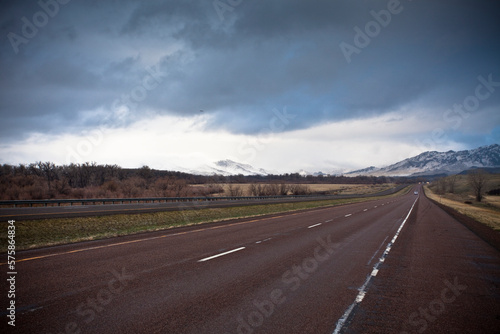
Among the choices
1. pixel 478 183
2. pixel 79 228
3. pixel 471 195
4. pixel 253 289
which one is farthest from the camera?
pixel 471 195

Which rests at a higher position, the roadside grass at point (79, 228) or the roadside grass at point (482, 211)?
the roadside grass at point (79, 228)

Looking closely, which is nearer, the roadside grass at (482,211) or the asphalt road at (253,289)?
the asphalt road at (253,289)

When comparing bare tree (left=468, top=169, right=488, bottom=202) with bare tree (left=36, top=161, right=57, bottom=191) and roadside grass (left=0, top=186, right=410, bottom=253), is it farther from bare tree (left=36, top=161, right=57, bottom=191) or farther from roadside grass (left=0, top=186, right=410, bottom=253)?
bare tree (left=36, top=161, right=57, bottom=191)

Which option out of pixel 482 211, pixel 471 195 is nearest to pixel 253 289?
pixel 482 211

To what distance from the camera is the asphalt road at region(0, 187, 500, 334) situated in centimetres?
435

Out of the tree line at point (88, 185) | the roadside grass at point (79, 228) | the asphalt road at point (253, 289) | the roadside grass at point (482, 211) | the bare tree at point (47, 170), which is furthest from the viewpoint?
the bare tree at point (47, 170)

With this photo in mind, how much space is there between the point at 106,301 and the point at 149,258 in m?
3.20

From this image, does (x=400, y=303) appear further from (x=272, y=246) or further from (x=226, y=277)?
(x=272, y=246)

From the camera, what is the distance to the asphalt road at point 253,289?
4.35m

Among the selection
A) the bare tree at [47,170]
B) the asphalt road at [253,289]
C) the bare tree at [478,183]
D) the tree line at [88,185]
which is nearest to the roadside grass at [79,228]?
the asphalt road at [253,289]

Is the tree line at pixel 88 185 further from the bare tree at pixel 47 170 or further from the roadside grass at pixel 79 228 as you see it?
the roadside grass at pixel 79 228

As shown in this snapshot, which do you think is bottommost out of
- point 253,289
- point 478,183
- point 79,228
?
point 79,228

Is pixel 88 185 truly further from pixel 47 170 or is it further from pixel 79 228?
pixel 79 228

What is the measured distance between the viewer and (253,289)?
5.78 m
